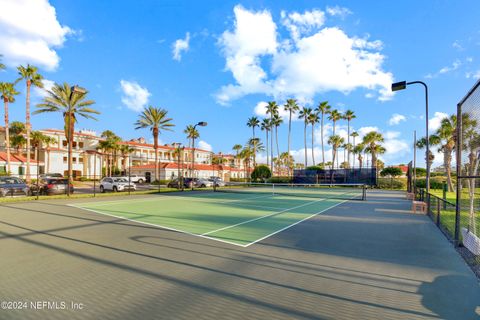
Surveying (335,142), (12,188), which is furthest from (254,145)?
(12,188)

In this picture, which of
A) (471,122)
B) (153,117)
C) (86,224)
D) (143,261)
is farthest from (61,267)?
(153,117)

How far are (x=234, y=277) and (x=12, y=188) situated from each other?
2160cm

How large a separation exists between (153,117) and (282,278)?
43.6 meters

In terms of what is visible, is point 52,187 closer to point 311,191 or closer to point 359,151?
point 311,191

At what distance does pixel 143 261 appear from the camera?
5312 millimetres

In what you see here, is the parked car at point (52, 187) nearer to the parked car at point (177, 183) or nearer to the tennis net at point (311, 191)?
the parked car at point (177, 183)

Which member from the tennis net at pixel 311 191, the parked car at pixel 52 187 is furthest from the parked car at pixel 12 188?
the tennis net at pixel 311 191

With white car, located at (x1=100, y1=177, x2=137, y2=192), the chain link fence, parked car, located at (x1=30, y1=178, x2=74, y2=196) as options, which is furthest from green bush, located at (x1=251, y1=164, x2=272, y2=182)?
the chain link fence

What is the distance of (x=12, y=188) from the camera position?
19.2 metres

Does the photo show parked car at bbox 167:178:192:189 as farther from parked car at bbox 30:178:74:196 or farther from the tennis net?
parked car at bbox 30:178:74:196

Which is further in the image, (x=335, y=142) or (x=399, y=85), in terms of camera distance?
(x=335, y=142)

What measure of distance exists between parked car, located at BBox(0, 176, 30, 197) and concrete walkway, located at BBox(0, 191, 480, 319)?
14.9m

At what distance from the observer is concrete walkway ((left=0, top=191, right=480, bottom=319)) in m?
3.46

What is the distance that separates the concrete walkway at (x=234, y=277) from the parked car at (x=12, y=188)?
1493 cm
